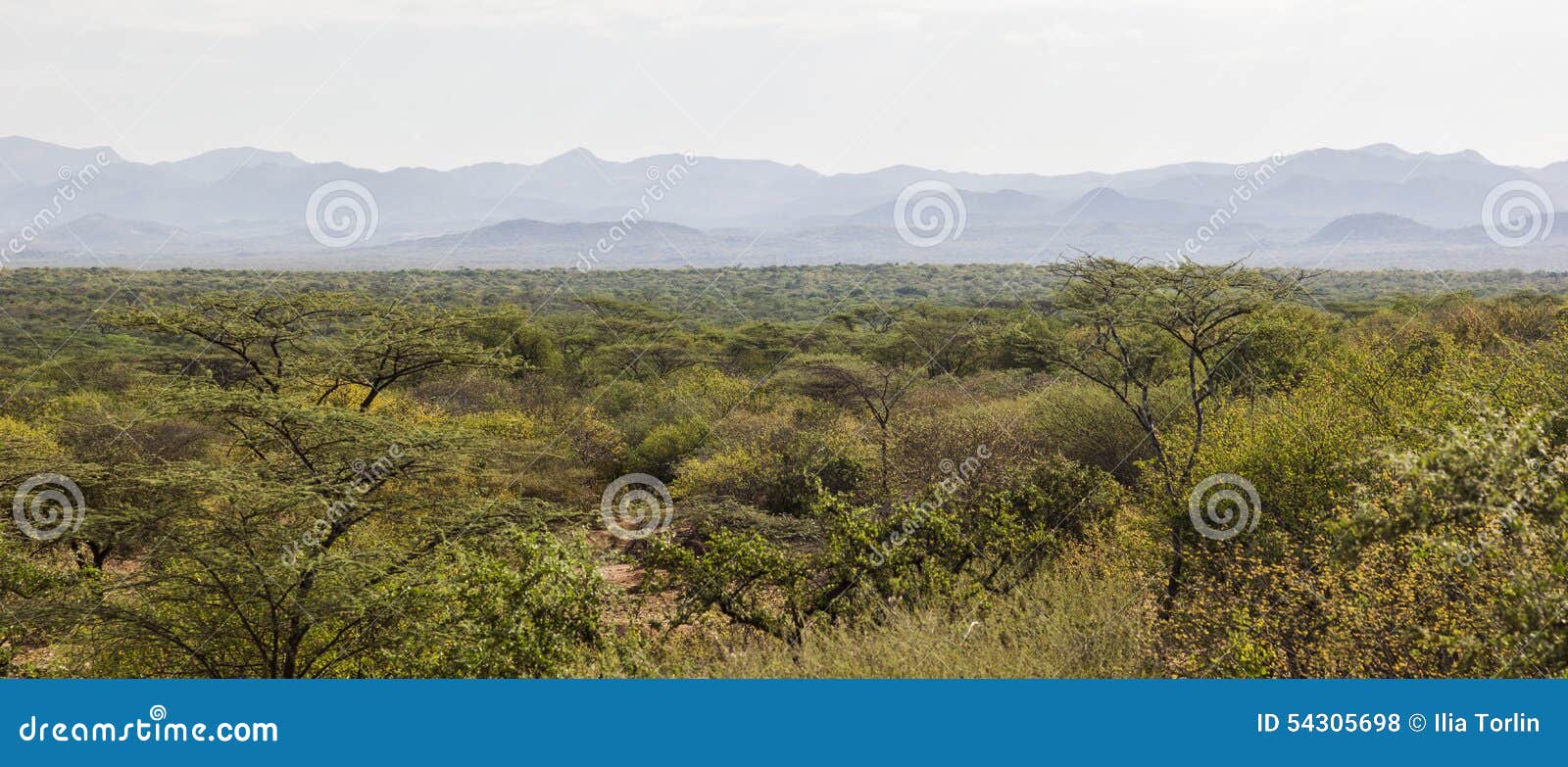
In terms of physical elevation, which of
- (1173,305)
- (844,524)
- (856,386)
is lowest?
(844,524)

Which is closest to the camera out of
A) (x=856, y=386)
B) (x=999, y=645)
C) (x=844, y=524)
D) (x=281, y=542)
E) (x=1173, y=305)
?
(x=999, y=645)

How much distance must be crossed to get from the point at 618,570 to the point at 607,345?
72.8ft

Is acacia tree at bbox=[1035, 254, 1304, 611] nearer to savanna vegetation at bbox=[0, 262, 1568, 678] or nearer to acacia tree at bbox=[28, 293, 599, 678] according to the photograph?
savanna vegetation at bbox=[0, 262, 1568, 678]

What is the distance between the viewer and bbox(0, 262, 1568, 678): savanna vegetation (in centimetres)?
889

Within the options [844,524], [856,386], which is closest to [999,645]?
[844,524]

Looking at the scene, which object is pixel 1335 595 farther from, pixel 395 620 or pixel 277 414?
pixel 277 414

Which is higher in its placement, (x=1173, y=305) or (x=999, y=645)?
(x=1173, y=305)

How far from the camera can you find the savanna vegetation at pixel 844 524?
8.89 metres

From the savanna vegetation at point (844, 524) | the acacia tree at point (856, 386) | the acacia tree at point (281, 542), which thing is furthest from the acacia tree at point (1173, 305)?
the acacia tree at point (281, 542)

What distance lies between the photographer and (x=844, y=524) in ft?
39.4

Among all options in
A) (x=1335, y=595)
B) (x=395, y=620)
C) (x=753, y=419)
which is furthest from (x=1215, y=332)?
(x=395, y=620)

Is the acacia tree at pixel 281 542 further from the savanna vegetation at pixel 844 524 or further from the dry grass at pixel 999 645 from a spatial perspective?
the dry grass at pixel 999 645

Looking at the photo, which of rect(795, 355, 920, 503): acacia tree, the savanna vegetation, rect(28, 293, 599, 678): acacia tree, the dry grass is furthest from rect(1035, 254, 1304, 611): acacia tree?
rect(28, 293, 599, 678): acacia tree

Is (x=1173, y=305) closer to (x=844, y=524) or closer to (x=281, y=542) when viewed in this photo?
(x=844, y=524)
